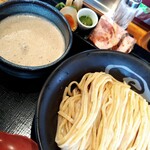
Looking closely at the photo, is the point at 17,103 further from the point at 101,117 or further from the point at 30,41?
the point at 101,117

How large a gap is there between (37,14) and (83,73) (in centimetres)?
54

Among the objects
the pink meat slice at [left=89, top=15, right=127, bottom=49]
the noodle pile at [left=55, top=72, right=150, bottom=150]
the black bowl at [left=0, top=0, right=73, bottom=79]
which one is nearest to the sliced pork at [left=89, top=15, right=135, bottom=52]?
the pink meat slice at [left=89, top=15, right=127, bottom=49]

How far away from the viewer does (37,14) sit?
1804 millimetres

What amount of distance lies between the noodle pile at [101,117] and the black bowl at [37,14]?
7.6 inches

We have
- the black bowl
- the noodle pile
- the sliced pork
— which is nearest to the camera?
the noodle pile

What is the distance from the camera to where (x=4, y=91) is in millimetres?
1680

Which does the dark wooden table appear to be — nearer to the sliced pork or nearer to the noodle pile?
the noodle pile

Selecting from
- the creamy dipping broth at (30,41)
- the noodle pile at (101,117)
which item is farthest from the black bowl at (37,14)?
the noodle pile at (101,117)

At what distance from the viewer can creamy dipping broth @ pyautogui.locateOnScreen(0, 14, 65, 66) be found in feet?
5.33

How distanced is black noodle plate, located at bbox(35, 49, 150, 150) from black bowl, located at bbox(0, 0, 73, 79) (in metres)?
0.11

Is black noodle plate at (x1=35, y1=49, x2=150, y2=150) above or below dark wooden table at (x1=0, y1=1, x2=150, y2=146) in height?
above

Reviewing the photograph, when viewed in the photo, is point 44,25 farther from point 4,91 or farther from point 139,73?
point 139,73

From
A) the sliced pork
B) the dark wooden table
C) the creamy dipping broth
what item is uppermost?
the sliced pork

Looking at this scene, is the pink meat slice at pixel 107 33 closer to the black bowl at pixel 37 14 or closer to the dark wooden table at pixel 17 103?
the black bowl at pixel 37 14
